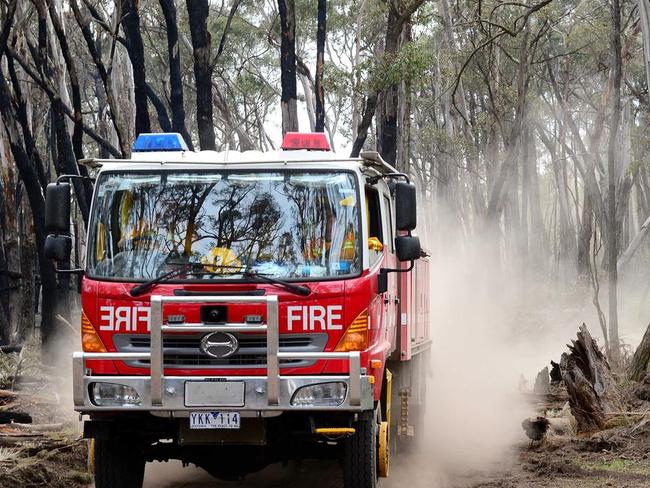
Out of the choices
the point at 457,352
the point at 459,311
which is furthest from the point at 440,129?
the point at 457,352

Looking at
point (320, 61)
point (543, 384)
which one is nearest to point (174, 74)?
point (320, 61)

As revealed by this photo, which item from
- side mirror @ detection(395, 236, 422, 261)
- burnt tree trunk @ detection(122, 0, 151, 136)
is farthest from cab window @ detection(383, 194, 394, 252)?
burnt tree trunk @ detection(122, 0, 151, 136)

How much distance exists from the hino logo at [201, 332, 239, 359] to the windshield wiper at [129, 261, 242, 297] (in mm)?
513

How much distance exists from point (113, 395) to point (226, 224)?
1.49m

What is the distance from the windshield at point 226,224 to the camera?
8.32 m

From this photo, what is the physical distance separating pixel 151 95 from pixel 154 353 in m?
16.0

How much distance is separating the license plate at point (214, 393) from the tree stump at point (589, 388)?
226 inches

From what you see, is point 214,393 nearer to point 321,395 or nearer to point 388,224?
point 321,395

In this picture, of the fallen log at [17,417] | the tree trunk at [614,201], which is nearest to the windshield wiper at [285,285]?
the fallen log at [17,417]

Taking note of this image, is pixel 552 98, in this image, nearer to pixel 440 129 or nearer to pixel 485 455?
pixel 440 129

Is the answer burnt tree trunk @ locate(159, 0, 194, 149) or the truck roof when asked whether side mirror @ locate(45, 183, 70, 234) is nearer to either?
the truck roof

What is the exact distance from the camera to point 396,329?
10445 millimetres

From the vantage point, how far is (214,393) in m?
7.96

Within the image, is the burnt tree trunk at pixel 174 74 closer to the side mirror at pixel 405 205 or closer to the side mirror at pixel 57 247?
the side mirror at pixel 57 247
